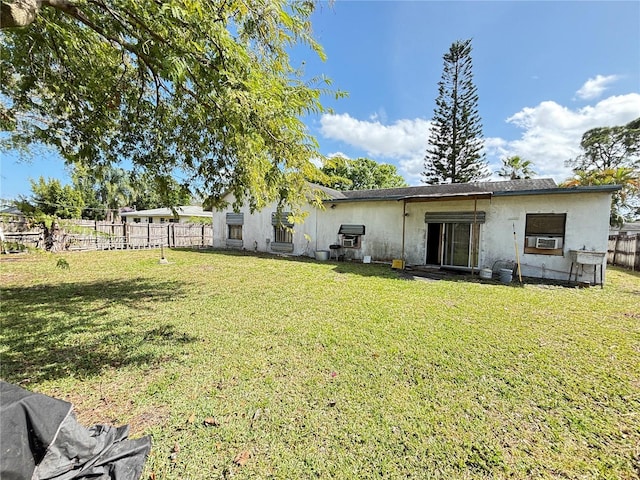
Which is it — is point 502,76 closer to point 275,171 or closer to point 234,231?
point 275,171

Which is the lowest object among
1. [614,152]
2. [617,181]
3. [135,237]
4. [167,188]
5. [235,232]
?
[135,237]

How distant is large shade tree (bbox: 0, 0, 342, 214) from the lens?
255 centimetres

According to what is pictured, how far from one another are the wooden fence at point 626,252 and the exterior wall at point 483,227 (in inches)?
221

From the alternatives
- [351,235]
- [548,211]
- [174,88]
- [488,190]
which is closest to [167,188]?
[174,88]

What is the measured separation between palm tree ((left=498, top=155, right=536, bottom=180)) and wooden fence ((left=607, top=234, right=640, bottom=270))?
770 cm

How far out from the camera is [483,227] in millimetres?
10125

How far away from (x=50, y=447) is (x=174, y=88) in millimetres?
3587

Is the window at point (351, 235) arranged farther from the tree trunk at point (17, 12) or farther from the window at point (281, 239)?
the tree trunk at point (17, 12)

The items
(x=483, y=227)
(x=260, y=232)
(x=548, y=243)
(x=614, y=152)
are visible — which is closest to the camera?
(x=548, y=243)

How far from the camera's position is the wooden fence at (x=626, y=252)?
37.1ft

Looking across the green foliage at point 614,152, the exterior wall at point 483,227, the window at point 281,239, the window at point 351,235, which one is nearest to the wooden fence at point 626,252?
the exterior wall at point 483,227

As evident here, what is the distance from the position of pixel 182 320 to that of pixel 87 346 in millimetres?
1302

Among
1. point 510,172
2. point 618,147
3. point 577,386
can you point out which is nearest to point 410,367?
point 577,386

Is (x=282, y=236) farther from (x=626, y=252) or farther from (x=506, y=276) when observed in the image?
(x=626, y=252)
